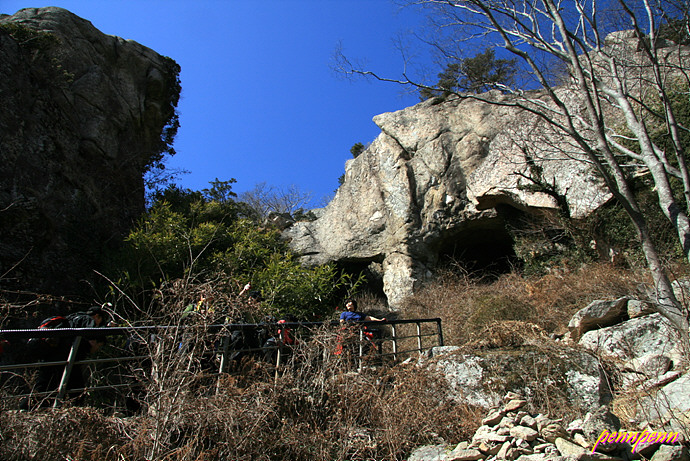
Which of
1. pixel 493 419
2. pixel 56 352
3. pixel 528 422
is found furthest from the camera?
pixel 56 352

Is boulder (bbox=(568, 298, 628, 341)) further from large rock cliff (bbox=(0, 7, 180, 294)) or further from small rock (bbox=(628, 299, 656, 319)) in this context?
large rock cliff (bbox=(0, 7, 180, 294))

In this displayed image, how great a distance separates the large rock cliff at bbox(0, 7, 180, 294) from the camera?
32.0 ft

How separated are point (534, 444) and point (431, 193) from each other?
38.5 ft

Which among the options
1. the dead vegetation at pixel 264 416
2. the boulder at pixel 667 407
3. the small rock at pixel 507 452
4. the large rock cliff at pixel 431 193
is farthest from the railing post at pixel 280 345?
the large rock cliff at pixel 431 193

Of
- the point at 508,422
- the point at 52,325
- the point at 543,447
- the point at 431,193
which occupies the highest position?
the point at 431,193

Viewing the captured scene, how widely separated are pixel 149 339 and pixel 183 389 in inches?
21.6

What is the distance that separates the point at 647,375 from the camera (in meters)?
4.55

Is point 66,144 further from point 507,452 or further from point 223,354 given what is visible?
point 507,452

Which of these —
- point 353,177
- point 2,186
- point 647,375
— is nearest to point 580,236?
point 647,375

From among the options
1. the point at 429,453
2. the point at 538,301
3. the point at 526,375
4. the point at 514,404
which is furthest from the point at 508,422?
the point at 538,301

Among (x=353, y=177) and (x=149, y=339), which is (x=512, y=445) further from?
(x=353, y=177)

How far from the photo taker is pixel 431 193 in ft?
47.2

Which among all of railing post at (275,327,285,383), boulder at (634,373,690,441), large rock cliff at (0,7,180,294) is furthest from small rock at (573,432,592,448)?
large rock cliff at (0,7,180,294)

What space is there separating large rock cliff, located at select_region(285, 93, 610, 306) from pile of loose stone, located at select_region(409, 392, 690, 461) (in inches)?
354
